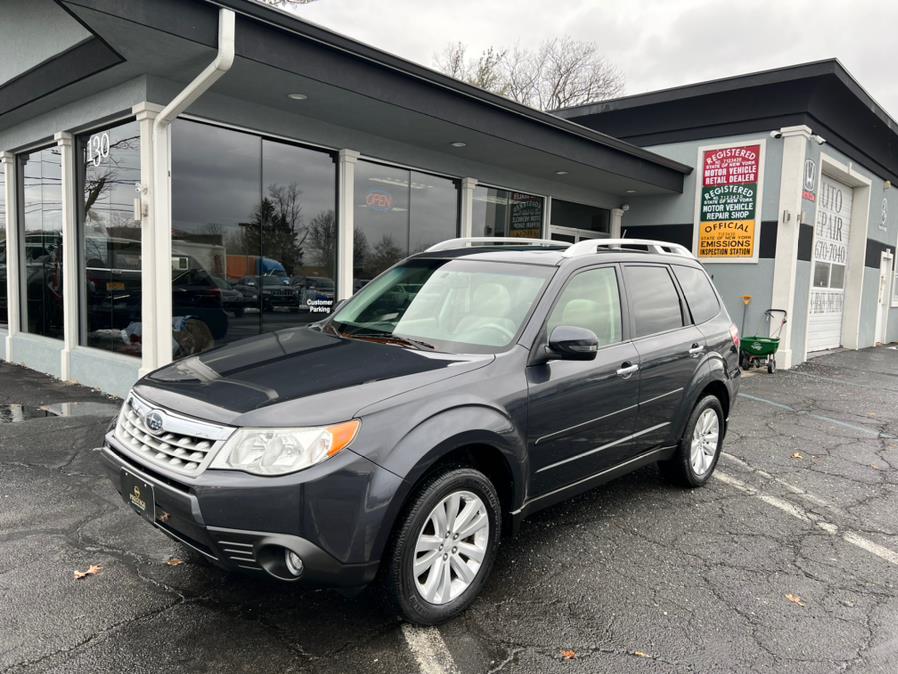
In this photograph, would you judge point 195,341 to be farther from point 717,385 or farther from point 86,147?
point 717,385

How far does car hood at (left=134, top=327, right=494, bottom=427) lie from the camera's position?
103 inches

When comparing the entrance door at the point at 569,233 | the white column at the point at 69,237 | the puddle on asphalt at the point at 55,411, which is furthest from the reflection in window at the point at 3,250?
the entrance door at the point at 569,233

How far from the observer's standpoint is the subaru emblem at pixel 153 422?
2.81 meters

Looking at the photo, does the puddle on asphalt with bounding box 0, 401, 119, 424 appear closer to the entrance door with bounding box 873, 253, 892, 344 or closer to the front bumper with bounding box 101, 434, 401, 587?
the front bumper with bounding box 101, 434, 401, 587

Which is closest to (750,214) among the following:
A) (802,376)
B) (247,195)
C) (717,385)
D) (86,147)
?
(802,376)

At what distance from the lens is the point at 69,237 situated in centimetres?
787

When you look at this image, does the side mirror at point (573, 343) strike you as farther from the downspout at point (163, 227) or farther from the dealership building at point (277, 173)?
the downspout at point (163, 227)

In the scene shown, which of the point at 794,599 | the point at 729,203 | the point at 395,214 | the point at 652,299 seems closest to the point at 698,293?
the point at 652,299

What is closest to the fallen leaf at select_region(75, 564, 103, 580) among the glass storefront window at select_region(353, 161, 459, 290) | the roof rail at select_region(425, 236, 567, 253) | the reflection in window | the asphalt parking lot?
the asphalt parking lot

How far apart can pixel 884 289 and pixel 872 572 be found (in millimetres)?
17176

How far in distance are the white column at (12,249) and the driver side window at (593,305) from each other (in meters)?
9.17

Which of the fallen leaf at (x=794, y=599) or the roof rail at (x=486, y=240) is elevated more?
the roof rail at (x=486, y=240)

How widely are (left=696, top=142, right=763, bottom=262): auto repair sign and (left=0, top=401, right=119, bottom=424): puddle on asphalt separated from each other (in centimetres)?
1082

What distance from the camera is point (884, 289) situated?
691 inches
